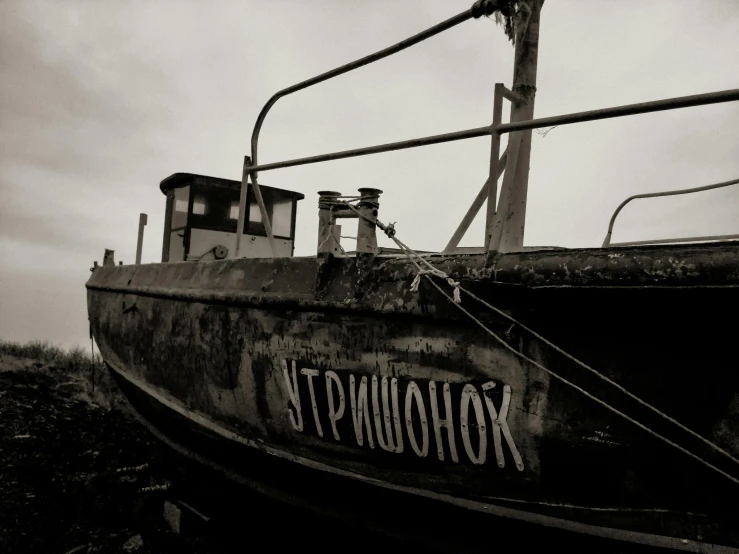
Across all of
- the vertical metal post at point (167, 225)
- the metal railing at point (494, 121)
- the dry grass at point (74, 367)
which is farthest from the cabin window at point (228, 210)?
the metal railing at point (494, 121)

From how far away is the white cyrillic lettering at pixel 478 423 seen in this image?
1809 millimetres

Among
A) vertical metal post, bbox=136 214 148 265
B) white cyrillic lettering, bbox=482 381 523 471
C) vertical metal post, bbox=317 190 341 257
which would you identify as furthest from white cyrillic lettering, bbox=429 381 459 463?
vertical metal post, bbox=136 214 148 265

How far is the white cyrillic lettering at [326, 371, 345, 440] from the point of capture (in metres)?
2.19

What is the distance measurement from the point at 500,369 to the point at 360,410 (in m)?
0.70

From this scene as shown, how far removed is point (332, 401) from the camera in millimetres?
2227

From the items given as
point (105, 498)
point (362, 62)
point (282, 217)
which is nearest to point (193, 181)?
point (282, 217)

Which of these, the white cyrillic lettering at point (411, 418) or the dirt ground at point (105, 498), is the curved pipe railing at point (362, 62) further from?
the dirt ground at point (105, 498)

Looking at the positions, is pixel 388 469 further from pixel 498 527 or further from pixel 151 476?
pixel 151 476

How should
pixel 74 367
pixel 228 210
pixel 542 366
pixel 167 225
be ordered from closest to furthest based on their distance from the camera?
pixel 542 366 < pixel 228 210 < pixel 167 225 < pixel 74 367

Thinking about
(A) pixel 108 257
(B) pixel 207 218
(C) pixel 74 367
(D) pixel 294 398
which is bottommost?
(C) pixel 74 367

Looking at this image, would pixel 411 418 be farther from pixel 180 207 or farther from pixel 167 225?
pixel 167 225

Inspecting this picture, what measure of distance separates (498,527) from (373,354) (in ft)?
2.84

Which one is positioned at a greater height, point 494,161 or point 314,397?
point 494,161

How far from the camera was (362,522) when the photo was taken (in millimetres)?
2293
